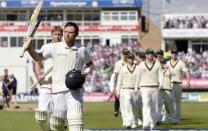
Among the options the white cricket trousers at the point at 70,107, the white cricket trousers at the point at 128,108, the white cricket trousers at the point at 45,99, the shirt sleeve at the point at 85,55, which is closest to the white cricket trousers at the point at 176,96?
the white cricket trousers at the point at 128,108

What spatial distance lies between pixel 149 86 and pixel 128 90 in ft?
4.70

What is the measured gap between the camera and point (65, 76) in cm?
1177

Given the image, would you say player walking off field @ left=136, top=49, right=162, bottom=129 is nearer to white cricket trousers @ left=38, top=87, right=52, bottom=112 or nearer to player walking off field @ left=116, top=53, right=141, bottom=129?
player walking off field @ left=116, top=53, right=141, bottom=129

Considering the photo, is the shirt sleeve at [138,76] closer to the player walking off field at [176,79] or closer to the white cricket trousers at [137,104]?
the white cricket trousers at [137,104]

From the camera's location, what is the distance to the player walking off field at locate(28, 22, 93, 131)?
1161cm

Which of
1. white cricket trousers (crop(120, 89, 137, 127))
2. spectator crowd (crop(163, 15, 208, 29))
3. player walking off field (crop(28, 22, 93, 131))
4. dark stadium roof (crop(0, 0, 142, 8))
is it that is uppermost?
dark stadium roof (crop(0, 0, 142, 8))

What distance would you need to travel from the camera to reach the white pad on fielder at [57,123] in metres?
12.0

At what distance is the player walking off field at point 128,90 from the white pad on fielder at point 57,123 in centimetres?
852

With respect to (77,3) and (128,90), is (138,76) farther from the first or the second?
(77,3)

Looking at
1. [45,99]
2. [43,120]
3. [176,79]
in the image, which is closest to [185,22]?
[176,79]

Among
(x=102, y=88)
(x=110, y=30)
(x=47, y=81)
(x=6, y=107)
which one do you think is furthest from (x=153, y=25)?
(x=47, y=81)

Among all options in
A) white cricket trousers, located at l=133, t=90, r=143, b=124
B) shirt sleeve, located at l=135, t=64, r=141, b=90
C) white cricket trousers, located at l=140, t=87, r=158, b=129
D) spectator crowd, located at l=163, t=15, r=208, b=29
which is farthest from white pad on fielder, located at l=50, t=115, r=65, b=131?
spectator crowd, located at l=163, t=15, r=208, b=29

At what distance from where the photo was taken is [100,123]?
22719 millimetres

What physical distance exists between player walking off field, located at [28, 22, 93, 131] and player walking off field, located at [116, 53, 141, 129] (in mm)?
8776
